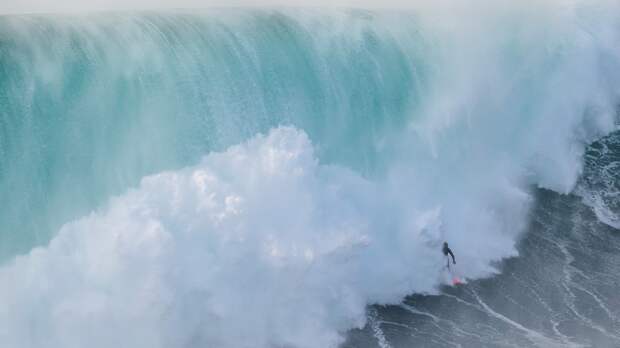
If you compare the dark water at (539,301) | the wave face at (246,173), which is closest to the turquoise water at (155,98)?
the wave face at (246,173)

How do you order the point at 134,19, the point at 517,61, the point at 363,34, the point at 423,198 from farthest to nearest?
the point at 517,61 < the point at 363,34 < the point at 423,198 < the point at 134,19

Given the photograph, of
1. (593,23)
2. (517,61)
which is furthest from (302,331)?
(593,23)

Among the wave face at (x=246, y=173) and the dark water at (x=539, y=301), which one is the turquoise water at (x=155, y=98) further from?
the dark water at (x=539, y=301)

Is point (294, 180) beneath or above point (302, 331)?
above

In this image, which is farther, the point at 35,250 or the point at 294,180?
the point at 294,180

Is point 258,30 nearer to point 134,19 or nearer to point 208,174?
point 134,19

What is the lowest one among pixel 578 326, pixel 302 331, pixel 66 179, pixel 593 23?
pixel 66 179

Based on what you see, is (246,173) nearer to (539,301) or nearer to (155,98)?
(155,98)

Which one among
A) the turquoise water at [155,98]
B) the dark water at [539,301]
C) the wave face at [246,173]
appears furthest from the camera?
the dark water at [539,301]
